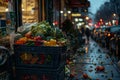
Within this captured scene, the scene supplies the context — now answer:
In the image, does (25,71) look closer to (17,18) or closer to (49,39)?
(49,39)

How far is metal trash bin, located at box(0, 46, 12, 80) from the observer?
6979 millimetres

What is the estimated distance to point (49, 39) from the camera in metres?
7.52

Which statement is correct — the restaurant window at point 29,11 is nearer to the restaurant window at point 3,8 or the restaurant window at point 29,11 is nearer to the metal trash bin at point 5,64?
the restaurant window at point 3,8

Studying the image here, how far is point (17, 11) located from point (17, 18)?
23 cm

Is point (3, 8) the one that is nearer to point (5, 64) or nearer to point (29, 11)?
point (5, 64)

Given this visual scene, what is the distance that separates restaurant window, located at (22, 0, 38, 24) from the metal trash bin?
6.03 m

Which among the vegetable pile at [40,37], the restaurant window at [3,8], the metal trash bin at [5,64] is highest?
the restaurant window at [3,8]

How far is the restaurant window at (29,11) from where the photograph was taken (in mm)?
13671

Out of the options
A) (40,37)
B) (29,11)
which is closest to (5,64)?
(40,37)

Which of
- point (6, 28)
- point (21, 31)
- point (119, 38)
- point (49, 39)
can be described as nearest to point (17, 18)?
point (6, 28)

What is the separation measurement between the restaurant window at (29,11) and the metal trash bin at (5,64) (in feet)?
19.8

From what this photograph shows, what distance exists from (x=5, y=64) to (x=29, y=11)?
26.1 feet

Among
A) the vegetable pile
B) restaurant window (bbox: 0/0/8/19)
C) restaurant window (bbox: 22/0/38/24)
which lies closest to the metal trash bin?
the vegetable pile

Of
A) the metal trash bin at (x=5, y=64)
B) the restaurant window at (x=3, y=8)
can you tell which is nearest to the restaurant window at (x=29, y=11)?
the restaurant window at (x=3, y=8)
